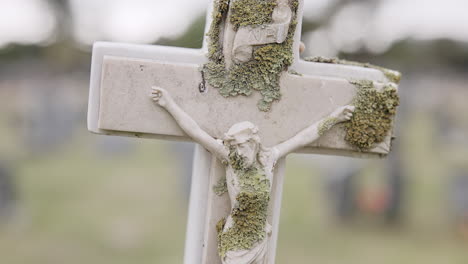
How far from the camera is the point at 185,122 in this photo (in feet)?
9.62

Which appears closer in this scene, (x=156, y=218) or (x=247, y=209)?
(x=247, y=209)

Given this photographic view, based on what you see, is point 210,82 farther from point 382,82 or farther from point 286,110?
point 382,82

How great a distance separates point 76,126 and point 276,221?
784cm

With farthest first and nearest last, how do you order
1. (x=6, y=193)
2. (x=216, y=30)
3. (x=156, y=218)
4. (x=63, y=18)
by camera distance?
(x=63, y=18) < (x=156, y=218) < (x=6, y=193) < (x=216, y=30)

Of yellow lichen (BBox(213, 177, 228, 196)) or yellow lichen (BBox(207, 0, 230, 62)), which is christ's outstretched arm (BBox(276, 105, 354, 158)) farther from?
yellow lichen (BBox(207, 0, 230, 62))

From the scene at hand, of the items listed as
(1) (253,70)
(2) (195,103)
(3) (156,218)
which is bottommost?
(3) (156,218)

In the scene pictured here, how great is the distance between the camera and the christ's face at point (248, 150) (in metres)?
2.85

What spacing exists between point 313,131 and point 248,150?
1.39 feet

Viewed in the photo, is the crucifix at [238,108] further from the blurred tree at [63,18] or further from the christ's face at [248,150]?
the blurred tree at [63,18]

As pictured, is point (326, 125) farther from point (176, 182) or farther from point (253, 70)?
point (176, 182)

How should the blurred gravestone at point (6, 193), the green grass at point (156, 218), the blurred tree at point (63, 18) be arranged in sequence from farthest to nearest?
the blurred tree at point (63, 18) < the blurred gravestone at point (6, 193) < the green grass at point (156, 218)

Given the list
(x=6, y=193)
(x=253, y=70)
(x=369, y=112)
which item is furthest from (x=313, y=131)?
(x=6, y=193)

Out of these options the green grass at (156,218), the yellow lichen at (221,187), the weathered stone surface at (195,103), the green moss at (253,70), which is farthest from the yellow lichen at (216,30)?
the green grass at (156,218)

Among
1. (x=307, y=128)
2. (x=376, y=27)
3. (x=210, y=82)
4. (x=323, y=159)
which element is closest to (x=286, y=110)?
(x=307, y=128)
